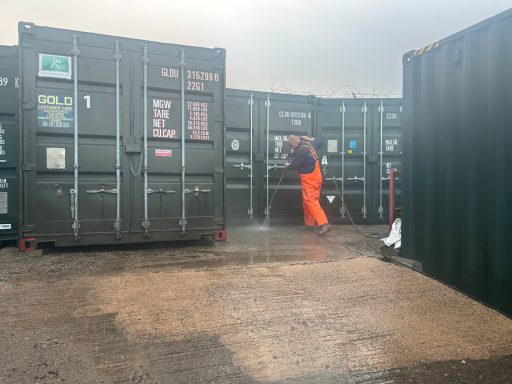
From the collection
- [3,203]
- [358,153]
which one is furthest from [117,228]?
[358,153]

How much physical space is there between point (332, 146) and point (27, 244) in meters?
6.28

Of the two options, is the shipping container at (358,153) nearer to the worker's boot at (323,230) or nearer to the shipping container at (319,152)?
the shipping container at (319,152)

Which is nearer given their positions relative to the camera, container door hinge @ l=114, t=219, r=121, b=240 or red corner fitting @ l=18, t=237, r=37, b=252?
red corner fitting @ l=18, t=237, r=37, b=252

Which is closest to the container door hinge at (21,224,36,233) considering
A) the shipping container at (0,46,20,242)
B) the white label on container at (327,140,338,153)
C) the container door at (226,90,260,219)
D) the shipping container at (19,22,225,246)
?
the shipping container at (19,22,225,246)

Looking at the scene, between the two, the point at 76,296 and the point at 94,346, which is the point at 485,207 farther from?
the point at 76,296

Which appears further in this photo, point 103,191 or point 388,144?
point 388,144

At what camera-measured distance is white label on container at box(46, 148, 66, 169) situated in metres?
5.62

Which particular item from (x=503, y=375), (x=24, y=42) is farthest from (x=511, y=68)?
(x=24, y=42)

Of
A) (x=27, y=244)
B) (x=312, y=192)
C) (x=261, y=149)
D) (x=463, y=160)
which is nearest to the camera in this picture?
(x=463, y=160)

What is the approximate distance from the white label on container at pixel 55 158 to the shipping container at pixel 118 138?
1cm

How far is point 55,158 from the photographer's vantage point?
5.65 m

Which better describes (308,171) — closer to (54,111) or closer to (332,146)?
(332,146)

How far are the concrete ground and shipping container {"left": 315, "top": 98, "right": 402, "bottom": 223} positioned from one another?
420cm

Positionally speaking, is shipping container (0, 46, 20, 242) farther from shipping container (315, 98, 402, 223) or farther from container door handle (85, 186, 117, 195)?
shipping container (315, 98, 402, 223)
